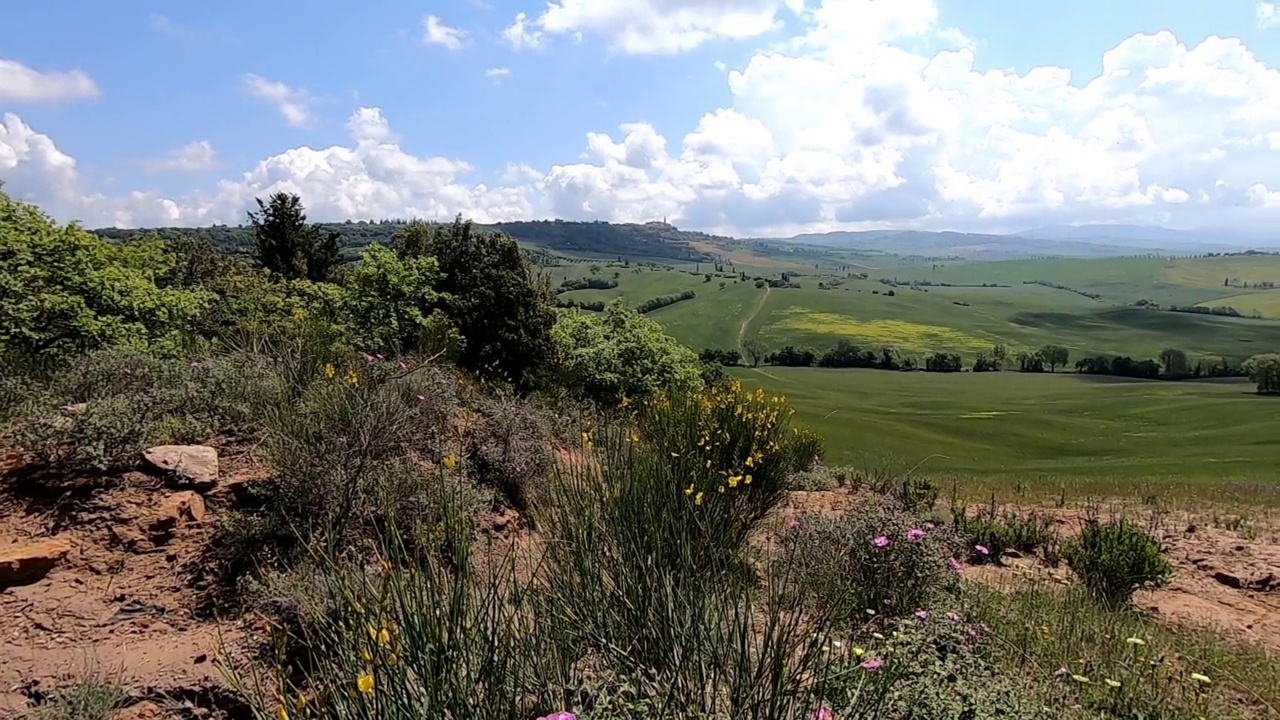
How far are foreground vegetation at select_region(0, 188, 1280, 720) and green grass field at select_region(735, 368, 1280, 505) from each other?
11446mm

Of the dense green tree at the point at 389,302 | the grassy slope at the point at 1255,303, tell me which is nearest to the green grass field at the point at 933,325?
the grassy slope at the point at 1255,303

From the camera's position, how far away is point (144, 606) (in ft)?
14.1

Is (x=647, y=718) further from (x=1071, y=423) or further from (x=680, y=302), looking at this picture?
(x=680, y=302)

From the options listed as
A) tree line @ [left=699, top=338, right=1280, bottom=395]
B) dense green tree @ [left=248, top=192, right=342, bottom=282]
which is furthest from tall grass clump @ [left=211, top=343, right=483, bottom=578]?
tree line @ [left=699, top=338, right=1280, bottom=395]

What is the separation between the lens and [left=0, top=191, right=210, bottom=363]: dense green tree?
7246mm

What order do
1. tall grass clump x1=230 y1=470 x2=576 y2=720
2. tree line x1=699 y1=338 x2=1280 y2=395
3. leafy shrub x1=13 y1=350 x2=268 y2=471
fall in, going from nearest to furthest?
tall grass clump x1=230 y1=470 x2=576 y2=720
leafy shrub x1=13 y1=350 x2=268 y2=471
tree line x1=699 y1=338 x2=1280 y2=395

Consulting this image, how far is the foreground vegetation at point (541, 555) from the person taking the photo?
85.0 inches

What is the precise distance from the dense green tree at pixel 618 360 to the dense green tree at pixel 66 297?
8.95 m

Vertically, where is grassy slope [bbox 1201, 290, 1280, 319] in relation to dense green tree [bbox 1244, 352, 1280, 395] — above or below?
above

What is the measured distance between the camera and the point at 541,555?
3117 mm

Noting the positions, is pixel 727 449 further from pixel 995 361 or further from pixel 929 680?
pixel 995 361

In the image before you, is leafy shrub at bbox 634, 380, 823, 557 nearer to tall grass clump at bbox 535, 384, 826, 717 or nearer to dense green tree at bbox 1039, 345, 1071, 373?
tall grass clump at bbox 535, 384, 826, 717

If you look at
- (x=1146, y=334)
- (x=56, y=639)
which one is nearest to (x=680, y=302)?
(x=1146, y=334)

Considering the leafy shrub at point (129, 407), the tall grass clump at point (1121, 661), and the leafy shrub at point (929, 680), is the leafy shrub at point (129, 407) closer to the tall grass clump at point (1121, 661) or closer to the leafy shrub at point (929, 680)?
the leafy shrub at point (929, 680)
